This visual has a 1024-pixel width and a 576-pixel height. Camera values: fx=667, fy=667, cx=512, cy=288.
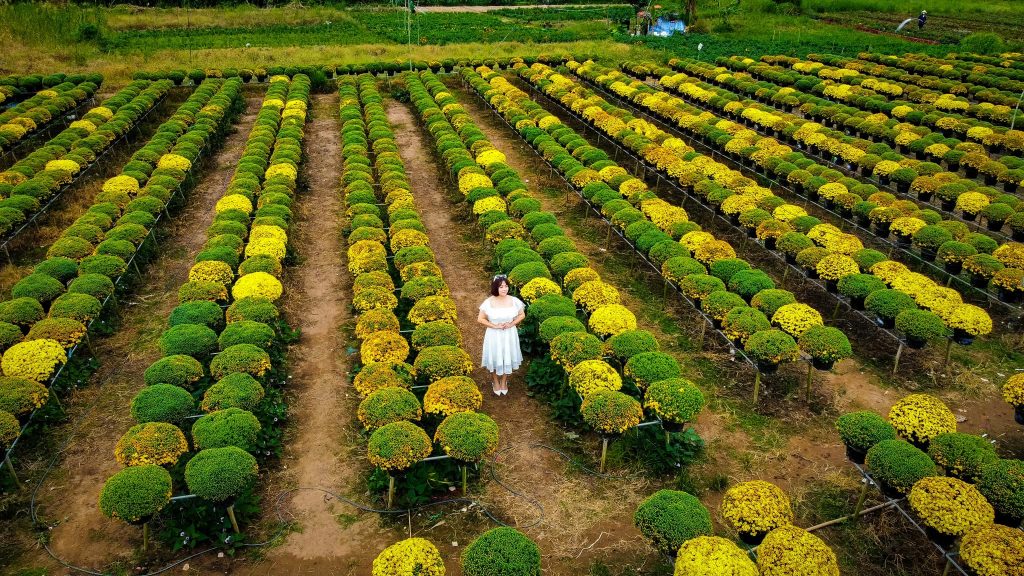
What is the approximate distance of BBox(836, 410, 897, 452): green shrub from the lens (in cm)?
956

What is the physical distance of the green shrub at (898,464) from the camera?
8812 mm

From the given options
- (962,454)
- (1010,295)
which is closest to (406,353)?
(962,454)

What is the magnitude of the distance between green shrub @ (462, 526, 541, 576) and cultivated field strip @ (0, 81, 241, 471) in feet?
23.9

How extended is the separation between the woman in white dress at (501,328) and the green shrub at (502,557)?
A: 429 centimetres

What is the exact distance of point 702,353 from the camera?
13742 mm

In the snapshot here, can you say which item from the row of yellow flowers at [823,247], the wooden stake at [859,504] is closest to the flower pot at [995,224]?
the row of yellow flowers at [823,247]

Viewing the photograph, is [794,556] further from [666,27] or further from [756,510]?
[666,27]

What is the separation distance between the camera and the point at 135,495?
28.2 ft

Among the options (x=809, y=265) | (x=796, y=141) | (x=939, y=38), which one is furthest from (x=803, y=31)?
(x=809, y=265)

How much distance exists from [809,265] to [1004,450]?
505 cm

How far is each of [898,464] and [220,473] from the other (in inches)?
357

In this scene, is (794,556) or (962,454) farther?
(962,454)

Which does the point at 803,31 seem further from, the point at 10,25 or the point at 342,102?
the point at 10,25

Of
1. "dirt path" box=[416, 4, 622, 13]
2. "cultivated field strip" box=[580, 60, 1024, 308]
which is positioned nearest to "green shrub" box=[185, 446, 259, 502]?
"cultivated field strip" box=[580, 60, 1024, 308]
